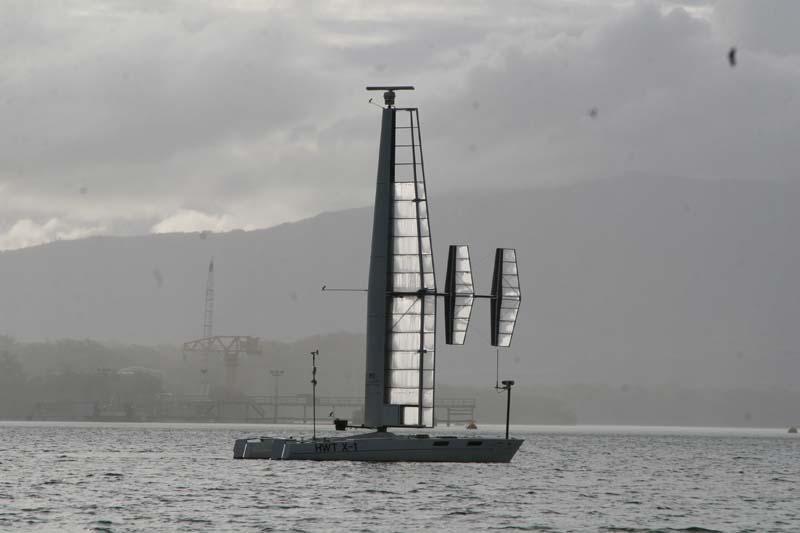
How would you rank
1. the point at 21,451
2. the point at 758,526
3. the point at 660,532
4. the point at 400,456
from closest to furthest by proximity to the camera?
1. the point at 660,532
2. the point at 758,526
3. the point at 400,456
4. the point at 21,451

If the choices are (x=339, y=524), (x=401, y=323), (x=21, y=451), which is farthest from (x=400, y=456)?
(x=21, y=451)

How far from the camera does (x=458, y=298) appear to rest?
104938mm

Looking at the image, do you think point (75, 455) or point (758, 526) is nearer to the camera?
point (758, 526)

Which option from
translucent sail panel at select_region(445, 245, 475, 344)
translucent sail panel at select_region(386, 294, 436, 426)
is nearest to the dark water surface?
translucent sail panel at select_region(386, 294, 436, 426)

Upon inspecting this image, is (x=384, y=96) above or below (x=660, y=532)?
above

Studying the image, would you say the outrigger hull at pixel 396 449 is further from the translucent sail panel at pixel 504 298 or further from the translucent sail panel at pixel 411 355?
the translucent sail panel at pixel 504 298

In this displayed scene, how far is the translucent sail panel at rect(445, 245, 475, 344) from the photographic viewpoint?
10481 centimetres

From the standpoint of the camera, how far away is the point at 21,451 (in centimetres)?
16300

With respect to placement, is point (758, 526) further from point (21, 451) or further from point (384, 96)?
point (21, 451)

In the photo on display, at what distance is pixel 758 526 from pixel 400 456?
103ft

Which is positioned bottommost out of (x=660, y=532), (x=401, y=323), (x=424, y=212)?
(x=660, y=532)

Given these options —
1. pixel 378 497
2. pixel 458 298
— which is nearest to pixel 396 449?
pixel 458 298

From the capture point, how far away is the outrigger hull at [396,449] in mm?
101375

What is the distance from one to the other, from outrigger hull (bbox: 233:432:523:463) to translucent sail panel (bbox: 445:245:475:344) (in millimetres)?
7606
